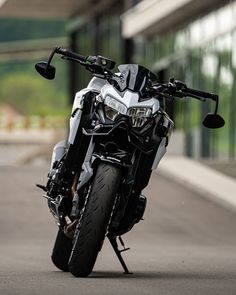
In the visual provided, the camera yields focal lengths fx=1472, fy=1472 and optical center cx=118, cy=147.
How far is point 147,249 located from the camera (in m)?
14.4

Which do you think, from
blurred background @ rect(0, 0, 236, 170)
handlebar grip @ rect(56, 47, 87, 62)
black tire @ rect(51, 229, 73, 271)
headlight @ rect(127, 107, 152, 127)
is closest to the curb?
blurred background @ rect(0, 0, 236, 170)

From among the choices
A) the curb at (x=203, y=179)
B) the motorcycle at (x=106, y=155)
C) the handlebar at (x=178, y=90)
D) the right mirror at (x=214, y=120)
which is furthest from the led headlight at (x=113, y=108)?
the curb at (x=203, y=179)

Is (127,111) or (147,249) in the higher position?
(127,111)

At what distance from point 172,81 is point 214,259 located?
2.50 m

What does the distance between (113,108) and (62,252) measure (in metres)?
1.34

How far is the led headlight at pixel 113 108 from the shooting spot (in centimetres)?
1022

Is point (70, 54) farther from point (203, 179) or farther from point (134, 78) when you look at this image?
point (203, 179)

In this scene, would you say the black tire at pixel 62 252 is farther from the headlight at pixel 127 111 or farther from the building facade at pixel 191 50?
the building facade at pixel 191 50

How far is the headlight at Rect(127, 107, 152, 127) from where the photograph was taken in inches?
402

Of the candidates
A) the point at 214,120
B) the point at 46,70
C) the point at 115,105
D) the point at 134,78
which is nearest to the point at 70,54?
the point at 46,70

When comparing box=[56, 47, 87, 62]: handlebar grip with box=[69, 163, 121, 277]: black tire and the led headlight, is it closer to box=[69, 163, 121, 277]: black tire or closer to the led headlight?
the led headlight

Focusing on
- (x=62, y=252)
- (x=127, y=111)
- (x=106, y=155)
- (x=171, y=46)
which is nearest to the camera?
(x=106, y=155)

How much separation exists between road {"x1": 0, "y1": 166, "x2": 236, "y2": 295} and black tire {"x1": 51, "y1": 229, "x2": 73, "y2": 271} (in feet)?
0.30

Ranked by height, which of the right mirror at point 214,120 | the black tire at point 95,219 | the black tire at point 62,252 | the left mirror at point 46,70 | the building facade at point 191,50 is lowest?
the black tire at point 62,252
